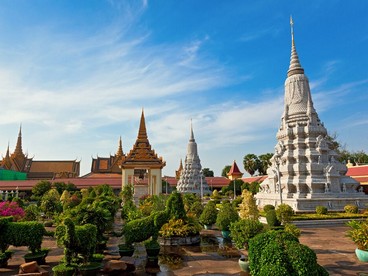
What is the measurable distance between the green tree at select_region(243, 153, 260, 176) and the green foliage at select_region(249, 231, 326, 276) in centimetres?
5976

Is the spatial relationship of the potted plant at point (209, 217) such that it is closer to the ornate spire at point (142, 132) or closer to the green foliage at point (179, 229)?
the green foliage at point (179, 229)

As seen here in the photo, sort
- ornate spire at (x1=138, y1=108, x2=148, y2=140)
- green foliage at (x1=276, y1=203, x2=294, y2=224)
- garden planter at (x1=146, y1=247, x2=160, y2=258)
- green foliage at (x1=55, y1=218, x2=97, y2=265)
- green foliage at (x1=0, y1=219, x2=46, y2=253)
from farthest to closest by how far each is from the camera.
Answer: ornate spire at (x1=138, y1=108, x2=148, y2=140) → green foliage at (x1=276, y1=203, x2=294, y2=224) → garden planter at (x1=146, y1=247, x2=160, y2=258) → green foliage at (x1=0, y1=219, x2=46, y2=253) → green foliage at (x1=55, y1=218, x2=97, y2=265)

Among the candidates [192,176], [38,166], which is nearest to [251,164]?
[192,176]

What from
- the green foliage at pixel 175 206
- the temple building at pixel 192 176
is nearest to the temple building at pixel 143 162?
the temple building at pixel 192 176

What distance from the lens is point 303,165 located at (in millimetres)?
25828

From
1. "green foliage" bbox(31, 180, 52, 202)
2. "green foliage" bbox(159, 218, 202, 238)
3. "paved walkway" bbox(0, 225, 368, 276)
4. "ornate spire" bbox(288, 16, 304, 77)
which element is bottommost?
"paved walkway" bbox(0, 225, 368, 276)

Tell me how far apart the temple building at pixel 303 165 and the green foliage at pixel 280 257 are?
17494 millimetres

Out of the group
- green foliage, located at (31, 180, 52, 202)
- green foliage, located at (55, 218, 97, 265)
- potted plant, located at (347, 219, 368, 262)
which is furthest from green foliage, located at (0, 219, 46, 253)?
green foliage, located at (31, 180, 52, 202)

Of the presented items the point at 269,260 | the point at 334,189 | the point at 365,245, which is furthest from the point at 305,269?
the point at 334,189

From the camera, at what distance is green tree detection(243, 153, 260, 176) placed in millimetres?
64925

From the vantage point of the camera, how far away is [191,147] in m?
54.3

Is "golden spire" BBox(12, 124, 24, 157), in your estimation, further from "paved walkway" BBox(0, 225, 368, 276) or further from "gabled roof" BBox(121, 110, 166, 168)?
"paved walkway" BBox(0, 225, 368, 276)

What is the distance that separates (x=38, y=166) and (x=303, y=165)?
5429 cm

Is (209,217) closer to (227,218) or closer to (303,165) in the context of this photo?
(227,218)
